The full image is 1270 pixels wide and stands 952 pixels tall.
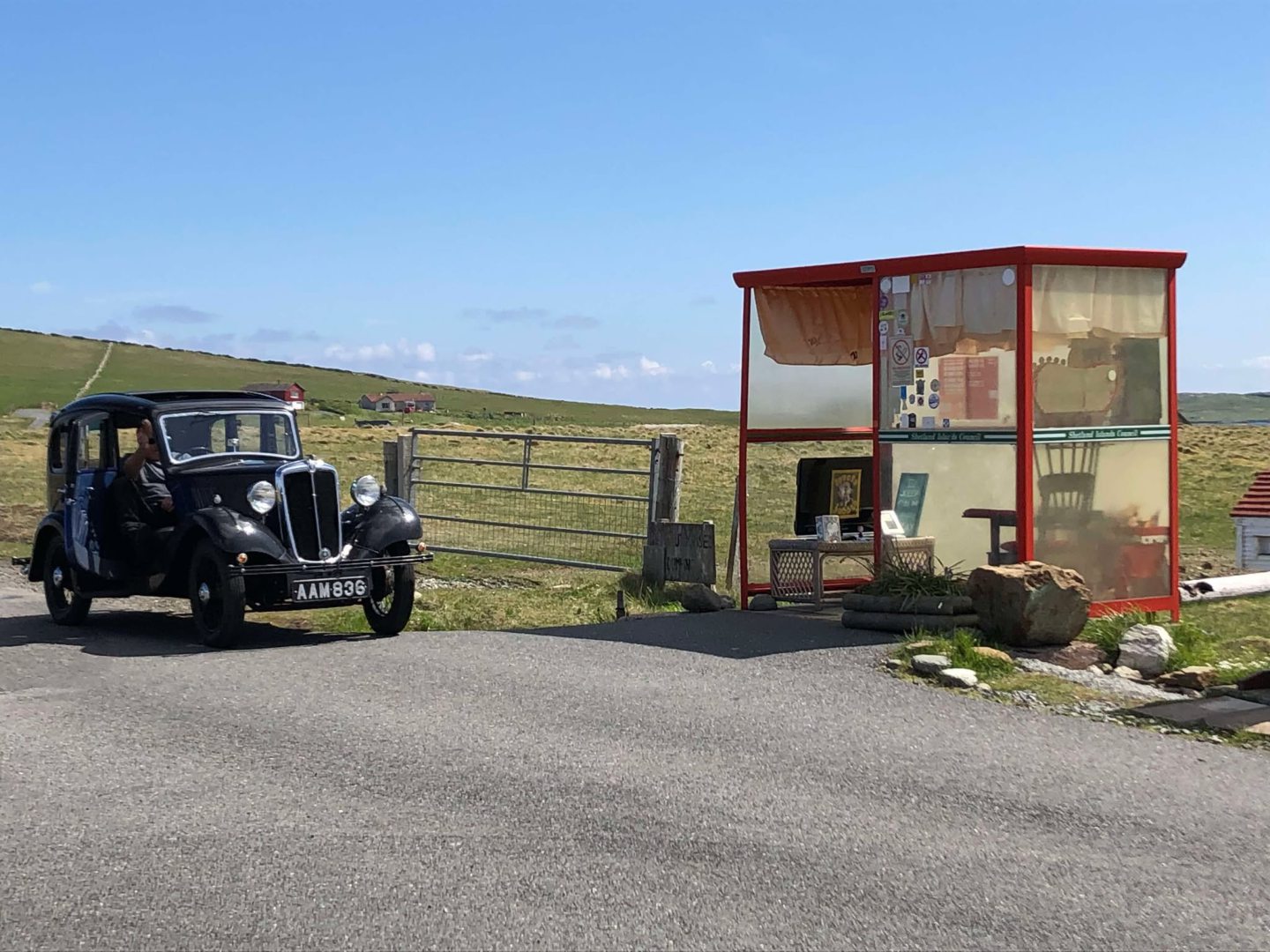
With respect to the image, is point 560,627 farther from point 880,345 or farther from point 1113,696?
point 1113,696

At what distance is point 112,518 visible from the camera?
500 inches

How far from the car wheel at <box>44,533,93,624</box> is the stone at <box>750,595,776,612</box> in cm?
577

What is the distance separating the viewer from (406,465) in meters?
19.3

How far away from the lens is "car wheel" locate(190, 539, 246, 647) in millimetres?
11391

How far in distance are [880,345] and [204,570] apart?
585 centimetres

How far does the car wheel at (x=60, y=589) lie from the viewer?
43.1 feet

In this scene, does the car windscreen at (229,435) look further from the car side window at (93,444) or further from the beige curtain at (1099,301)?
the beige curtain at (1099,301)

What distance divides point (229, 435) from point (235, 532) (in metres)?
1.64

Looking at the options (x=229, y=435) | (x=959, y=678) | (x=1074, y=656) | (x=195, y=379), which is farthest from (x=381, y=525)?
(x=195, y=379)

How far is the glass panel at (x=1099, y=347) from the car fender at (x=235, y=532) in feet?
19.8

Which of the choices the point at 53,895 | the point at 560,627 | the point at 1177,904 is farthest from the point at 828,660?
the point at 53,895

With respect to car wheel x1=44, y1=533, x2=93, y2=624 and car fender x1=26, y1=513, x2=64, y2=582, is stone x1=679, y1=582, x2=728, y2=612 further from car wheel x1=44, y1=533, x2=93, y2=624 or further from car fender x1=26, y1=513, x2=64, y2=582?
car fender x1=26, y1=513, x2=64, y2=582

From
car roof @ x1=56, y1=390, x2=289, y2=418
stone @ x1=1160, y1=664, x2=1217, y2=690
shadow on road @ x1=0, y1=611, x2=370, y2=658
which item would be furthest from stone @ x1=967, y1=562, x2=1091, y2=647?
car roof @ x1=56, y1=390, x2=289, y2=418

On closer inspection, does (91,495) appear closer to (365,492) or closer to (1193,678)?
(365,492)
